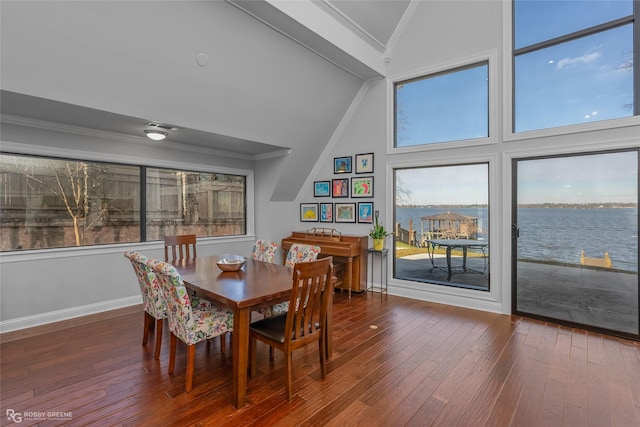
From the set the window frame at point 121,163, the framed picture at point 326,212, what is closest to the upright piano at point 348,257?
the framed picture at point 326,212

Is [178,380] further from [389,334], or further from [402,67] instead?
[402,67]

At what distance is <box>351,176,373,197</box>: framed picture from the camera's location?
4996 mm

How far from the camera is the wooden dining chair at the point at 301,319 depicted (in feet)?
7.03

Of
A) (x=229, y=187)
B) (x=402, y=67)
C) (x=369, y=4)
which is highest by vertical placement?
(x=369, y=4)

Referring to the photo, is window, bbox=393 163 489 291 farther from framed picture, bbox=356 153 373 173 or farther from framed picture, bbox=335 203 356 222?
framed picture, bbox=335 203 356 222

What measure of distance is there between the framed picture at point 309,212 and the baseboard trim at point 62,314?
2.99 meters

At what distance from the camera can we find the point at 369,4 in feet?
12.8

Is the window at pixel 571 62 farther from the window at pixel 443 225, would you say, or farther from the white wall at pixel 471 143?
the window at pixel 443 225

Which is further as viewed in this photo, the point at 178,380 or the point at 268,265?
→ the point at 268,265

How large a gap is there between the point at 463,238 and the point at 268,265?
282 cm

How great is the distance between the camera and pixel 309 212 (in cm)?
581

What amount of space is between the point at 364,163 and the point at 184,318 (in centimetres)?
370

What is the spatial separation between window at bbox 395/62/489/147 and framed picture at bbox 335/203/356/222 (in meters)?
1.26

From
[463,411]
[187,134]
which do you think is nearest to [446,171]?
[463,411]
